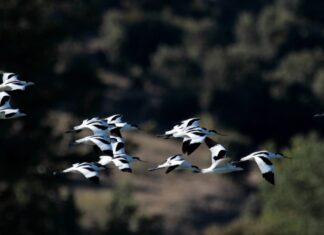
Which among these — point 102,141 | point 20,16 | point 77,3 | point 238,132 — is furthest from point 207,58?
point 102,141

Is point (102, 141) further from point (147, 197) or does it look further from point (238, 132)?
point (238, 132)

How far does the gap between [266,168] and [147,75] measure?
99049mm

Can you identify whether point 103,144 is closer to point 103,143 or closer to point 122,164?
point 103,143

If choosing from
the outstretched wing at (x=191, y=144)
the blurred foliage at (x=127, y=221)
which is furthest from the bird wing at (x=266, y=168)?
the blurred foliage at (x=127, y=221)

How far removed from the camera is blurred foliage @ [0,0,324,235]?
65625 mm

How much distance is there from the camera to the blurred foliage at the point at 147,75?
65625 mm

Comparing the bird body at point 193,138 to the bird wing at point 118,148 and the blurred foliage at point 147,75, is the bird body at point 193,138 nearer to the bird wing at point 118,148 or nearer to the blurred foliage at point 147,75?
the bird wing at point 118,148

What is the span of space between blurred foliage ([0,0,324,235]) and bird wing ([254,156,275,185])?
56.9 ft

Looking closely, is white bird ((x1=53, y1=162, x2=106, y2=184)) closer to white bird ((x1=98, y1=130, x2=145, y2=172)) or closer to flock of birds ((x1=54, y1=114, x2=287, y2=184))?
flock of birds ((x1=54, y1=114, x2=287, y2=184))

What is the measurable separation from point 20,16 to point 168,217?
25.4 m

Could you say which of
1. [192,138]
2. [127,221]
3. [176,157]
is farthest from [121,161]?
[127,221]

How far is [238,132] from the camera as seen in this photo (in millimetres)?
107562

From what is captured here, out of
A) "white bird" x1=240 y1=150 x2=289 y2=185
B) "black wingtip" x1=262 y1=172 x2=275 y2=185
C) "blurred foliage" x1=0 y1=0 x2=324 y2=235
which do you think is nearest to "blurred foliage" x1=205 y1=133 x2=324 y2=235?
"blurred foliage" x1=0 y1=0 x2=324 y2=235

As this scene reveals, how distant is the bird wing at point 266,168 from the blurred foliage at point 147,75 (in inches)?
682
